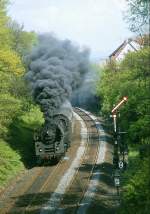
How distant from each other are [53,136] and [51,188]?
19.6 ft

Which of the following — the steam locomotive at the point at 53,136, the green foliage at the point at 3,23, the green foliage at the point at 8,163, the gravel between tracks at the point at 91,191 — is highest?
the green foliage at the point at 3,23

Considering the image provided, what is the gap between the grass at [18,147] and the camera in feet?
113

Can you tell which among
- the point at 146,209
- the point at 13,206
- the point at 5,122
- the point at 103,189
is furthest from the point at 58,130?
the point at 146,209

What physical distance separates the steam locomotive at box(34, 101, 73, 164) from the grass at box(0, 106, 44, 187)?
2.15m

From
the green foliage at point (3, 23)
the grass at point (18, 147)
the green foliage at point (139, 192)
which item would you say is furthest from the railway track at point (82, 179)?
the green foliage at point (3, 23)

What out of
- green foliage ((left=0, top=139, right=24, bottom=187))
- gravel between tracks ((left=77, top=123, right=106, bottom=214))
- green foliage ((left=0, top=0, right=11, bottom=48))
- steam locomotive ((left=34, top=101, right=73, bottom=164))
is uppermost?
green foliage ((left=0, top=0, right=11, bottom=48))

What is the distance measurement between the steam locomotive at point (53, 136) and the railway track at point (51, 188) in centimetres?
122

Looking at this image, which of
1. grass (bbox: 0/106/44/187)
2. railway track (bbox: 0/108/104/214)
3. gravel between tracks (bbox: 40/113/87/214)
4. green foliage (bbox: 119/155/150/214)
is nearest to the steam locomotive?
railway track (bbox: 0/108/104/214)

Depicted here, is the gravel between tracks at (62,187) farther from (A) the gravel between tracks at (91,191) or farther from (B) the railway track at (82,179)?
(A) the gravel between tracks at (91,191)

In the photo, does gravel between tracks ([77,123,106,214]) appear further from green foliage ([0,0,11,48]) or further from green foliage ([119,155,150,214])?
green foliage ([0,0,11,48])

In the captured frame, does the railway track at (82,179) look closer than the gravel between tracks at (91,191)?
No

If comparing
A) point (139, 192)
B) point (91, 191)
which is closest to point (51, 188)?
point (91, 191)

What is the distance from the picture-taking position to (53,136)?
114ft

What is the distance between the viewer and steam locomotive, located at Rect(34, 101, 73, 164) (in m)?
34.2
